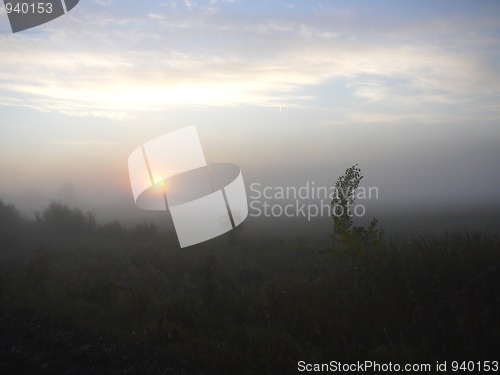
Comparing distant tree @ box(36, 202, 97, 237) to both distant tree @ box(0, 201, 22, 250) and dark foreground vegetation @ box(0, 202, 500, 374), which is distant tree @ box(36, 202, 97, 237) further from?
dark foreground vegetation @ box(0, 202, 500, 374)

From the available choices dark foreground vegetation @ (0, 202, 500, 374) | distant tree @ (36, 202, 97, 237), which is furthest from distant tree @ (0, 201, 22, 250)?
dark foreground vegetation @ (0, 202, 500, 374)

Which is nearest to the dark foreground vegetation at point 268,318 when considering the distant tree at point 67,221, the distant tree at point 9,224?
the distant tree at point 9,224

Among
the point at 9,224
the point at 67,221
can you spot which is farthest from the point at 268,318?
the point at 9,224

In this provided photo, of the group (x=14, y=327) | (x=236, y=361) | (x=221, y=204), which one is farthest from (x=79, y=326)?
(x=221, y=204)

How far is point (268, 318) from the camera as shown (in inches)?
279

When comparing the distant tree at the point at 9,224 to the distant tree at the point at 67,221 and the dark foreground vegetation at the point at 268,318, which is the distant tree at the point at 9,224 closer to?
the distant tree at the point at 67,221

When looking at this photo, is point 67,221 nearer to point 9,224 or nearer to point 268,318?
point 9,224

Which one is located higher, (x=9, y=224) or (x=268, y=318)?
(x=268, y=318)

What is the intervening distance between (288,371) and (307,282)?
374cm

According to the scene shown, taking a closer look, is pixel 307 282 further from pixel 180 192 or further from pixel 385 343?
pixel 180 192

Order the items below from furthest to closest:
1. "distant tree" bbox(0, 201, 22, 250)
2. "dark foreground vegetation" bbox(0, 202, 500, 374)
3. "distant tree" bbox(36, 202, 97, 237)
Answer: "distant tree" bbox(36, 202, 97, 237) < "distant tree" bbox(0, 201, 22, 250) < "dark foreground vegetation" bbox(0, 202, 500, 374)

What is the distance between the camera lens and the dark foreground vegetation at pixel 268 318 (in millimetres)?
5262

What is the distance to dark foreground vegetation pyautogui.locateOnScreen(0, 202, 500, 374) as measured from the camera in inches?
207

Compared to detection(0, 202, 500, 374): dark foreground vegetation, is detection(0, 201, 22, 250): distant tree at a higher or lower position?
lower
